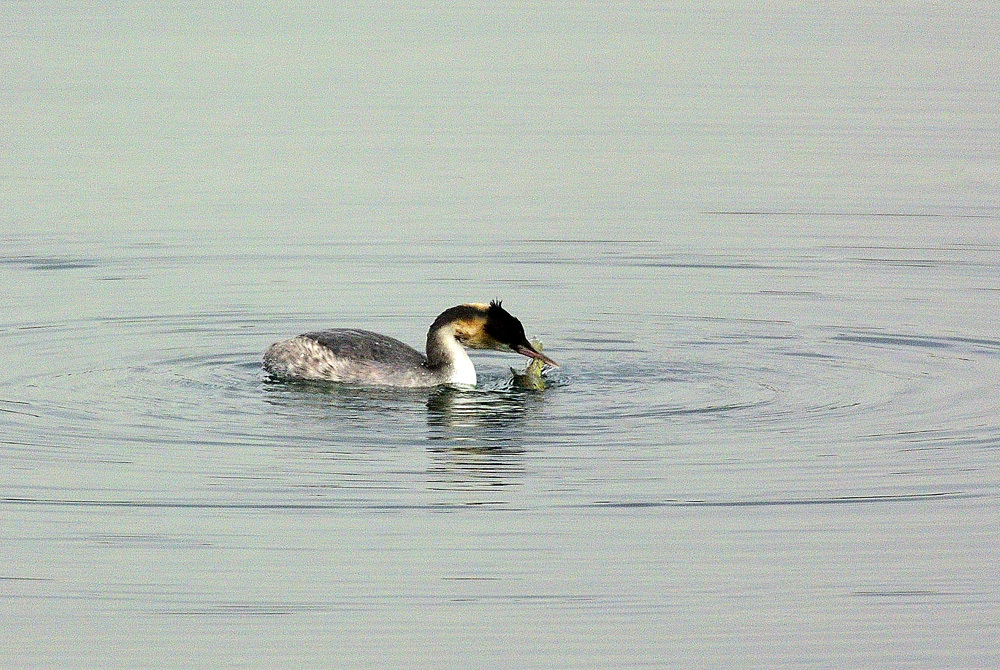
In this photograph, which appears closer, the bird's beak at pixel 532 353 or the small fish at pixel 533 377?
the small fish at pixel 533 377

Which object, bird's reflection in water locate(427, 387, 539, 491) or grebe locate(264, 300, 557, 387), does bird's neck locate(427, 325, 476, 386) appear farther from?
bird's reflection in water locate(427, 387, 539, 491)

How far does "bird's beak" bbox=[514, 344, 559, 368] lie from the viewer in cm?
1464

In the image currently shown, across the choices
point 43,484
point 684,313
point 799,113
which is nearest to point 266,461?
point 43,484

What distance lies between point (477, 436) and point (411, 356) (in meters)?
2.15

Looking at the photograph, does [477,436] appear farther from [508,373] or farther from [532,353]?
[508,373]

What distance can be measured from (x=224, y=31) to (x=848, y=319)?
22.8 m

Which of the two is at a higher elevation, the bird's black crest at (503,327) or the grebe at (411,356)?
the bird's black crest at (503,327)

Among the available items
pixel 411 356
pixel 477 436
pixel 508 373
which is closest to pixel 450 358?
pixel 411 356

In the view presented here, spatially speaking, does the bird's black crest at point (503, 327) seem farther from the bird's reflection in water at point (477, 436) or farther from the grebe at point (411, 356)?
the bird's reflection in water at point (477, 436)

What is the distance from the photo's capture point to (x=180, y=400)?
1384cm

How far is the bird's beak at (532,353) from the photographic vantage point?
576 inches

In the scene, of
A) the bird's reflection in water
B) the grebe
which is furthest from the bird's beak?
the bird's reflection in water

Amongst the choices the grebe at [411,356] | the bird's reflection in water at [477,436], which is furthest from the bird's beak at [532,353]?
the bird's reflection in water at [477,436]

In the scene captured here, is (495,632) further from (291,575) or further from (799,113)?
(799,113)
